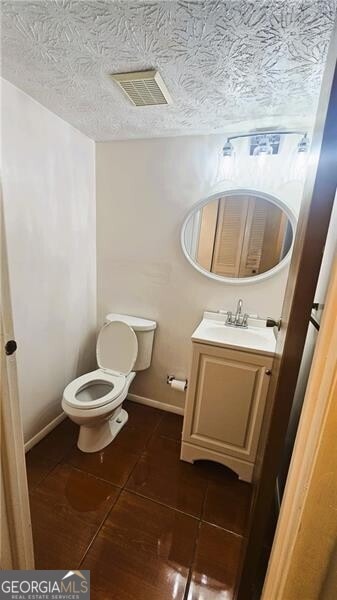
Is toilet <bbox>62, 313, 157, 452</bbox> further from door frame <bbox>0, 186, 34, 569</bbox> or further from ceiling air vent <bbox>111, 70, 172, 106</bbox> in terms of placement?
ceiling air vent <bbox>111, 70, 172, 106</bbox>

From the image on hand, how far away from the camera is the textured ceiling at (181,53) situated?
0.83 m

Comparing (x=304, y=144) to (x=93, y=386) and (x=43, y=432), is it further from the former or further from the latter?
(x=43, y=432)

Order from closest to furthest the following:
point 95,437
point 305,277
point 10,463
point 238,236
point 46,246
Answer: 1. point 305,277
2. point 10,463
3. point 46,246
4. point 95,437
5. point 238,236

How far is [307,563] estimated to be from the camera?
507 millimetres

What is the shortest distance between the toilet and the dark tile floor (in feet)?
0.41

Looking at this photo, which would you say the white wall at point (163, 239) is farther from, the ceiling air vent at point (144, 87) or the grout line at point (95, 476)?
the grout line at point (95, 476)

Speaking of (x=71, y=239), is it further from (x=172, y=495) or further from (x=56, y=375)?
(x=172, y=495)

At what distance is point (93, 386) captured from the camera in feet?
6.27

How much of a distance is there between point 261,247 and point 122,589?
1962 mm

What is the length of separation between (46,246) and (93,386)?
107cm

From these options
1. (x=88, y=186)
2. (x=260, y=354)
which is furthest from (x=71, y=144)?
(x=260, y=354)

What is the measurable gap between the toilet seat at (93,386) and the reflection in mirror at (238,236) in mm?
1070

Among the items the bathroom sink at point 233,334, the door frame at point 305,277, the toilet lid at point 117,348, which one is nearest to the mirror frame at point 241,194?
the bathroom sink at point 233,334

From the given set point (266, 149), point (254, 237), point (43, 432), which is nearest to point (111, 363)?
point (43, 432)
